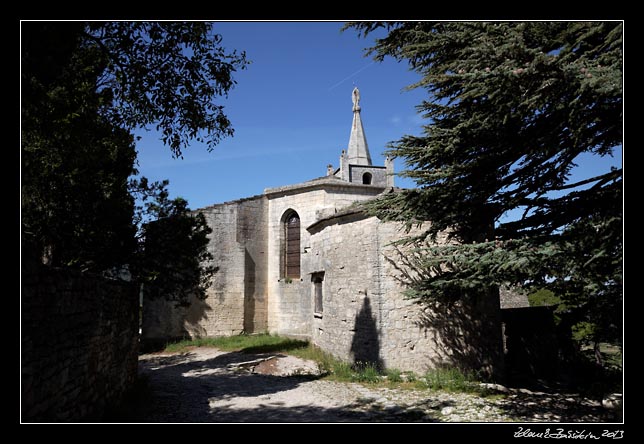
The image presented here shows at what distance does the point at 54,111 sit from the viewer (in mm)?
5500

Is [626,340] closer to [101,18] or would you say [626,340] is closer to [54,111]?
[101,18]

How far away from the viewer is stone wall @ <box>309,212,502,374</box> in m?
9.67

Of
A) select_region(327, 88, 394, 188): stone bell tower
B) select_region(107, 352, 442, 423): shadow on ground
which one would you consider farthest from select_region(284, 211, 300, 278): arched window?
select_region(107, 352, 442, 423): shadow on ground

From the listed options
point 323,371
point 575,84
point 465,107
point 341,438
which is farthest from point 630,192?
point 323,371

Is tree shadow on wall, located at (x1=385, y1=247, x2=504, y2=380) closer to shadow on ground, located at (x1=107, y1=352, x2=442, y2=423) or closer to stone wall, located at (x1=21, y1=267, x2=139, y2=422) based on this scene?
shadow on ground, located at (x1=107, y1=352, x2=442, y2=423)

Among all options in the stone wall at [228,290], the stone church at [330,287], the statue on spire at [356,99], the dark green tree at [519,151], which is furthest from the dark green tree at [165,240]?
the statue on spire at [356,99]

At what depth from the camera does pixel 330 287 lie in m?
12.1

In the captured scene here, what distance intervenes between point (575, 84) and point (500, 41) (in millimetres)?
979

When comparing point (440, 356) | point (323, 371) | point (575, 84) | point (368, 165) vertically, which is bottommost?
point (323, 371)

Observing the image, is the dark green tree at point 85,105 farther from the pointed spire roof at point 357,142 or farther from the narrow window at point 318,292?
the pointed spire roof at point 357,142

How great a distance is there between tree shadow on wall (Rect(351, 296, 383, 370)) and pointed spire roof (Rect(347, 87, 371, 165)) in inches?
617

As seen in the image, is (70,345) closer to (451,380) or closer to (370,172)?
(451,380)

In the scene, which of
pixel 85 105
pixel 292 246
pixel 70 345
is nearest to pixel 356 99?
pixel 292 246

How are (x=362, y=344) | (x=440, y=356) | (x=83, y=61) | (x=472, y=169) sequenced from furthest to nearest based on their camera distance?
(x=362, y=344) → (x=440, y=356) → (x=472, y=169) → (x=83, y=61)
